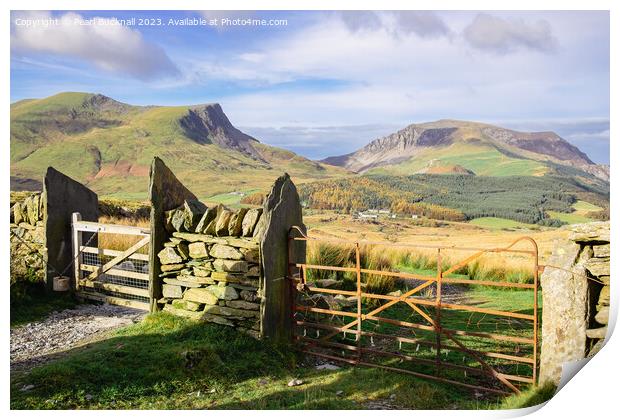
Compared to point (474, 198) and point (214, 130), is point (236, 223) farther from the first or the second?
point (214, 130)

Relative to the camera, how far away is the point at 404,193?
2017cm

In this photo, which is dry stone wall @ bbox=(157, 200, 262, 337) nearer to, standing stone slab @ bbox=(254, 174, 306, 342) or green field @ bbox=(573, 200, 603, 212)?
standing stone slab @ bbox=(254, 174, 306, 342)

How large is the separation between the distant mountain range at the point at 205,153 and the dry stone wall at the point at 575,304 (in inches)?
508

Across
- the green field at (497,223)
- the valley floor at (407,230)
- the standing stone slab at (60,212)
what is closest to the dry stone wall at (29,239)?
the standing stone slab at (60,212)

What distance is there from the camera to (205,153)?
33.3m

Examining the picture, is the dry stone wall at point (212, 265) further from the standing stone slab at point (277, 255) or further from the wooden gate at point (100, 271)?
the wooden gate at point (100, 271)

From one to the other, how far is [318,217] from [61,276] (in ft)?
29.0

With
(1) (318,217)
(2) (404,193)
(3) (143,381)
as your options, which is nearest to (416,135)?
(2) (404,193)

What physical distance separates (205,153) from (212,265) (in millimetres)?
27820

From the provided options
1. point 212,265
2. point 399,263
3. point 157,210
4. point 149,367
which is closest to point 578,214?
point 399,263

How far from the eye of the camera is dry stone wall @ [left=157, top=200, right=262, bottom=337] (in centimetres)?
611

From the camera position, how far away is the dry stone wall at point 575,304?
459 centimetres

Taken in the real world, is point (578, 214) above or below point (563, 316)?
above

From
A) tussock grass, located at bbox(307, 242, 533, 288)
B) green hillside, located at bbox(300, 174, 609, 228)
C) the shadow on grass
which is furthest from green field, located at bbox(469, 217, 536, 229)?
the shadow on grass
